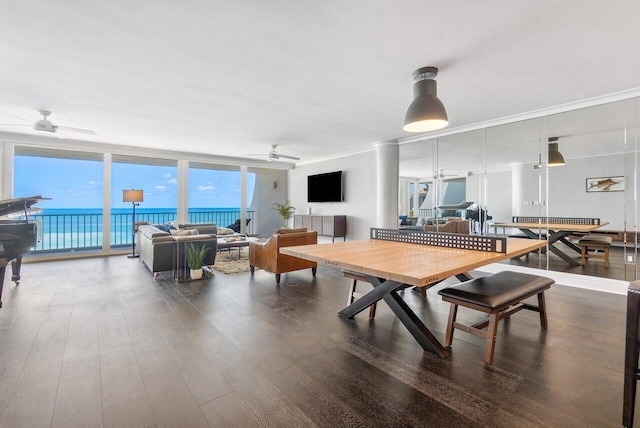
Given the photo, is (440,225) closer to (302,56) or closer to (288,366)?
(302,56)

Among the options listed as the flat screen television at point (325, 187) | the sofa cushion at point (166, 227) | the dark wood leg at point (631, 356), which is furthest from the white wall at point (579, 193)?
the sofa cushion at point (166, 227)

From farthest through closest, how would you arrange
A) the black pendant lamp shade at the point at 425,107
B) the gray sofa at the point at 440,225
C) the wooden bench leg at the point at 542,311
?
the gray sofa at the point at 440,225 < the wooden bench leg at the point at 542,311 < the black pendant lamp shade at the point at 425,107

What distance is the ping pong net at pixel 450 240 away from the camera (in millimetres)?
2273

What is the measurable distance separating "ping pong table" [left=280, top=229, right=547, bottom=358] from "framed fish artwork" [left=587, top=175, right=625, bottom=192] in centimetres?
209

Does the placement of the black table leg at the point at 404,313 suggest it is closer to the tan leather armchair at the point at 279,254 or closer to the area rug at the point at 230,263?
the tan leather armchair at the point at 279,254

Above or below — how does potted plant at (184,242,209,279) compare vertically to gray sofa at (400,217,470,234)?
below

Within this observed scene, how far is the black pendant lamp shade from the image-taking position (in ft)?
7.99

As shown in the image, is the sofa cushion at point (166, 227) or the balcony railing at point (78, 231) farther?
the balcony railing at point (78, 231)

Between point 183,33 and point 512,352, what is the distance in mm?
3404

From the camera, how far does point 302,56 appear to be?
256cm

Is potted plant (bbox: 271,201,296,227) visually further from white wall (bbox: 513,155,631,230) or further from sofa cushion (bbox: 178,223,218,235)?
white wall (bbox: 513,155,631,230)

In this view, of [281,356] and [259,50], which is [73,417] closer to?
[281,356]

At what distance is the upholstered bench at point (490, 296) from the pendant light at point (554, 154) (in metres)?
2.55

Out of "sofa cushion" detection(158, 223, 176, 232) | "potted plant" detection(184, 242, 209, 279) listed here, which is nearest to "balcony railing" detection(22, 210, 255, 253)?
"sofa cushion" detection(158, 223, 176, 232)
